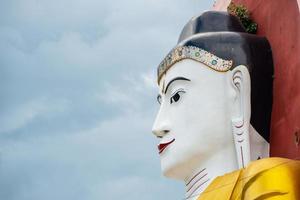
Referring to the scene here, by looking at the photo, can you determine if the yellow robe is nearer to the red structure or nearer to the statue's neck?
the statue's neck

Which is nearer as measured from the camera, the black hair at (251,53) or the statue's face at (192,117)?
the statue's face at (192,117)

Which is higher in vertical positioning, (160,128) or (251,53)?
(251,53)

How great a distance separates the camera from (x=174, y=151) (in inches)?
245

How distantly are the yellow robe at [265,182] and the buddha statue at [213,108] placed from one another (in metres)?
0.33

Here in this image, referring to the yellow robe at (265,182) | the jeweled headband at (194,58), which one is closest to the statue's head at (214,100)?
the jeweled headband at (194,58)

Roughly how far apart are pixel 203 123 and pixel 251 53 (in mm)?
830

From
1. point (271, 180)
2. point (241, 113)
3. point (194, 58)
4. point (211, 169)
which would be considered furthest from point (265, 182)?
point (194, 58)

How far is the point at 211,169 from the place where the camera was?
602cm

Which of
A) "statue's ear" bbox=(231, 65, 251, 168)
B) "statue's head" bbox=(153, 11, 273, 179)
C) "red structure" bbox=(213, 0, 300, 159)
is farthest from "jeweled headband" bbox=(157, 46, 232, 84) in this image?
"red structure" bbox=(213, 0, 300, 159)

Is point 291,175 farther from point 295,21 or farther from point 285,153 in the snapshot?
point 295,21

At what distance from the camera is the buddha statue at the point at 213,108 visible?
6000 mm

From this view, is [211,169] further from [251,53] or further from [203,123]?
[251,53]

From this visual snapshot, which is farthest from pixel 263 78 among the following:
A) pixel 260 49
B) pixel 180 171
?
pixel 180 171

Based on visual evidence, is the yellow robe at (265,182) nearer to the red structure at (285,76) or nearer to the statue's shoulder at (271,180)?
the statue's shoulder at (271,180)
